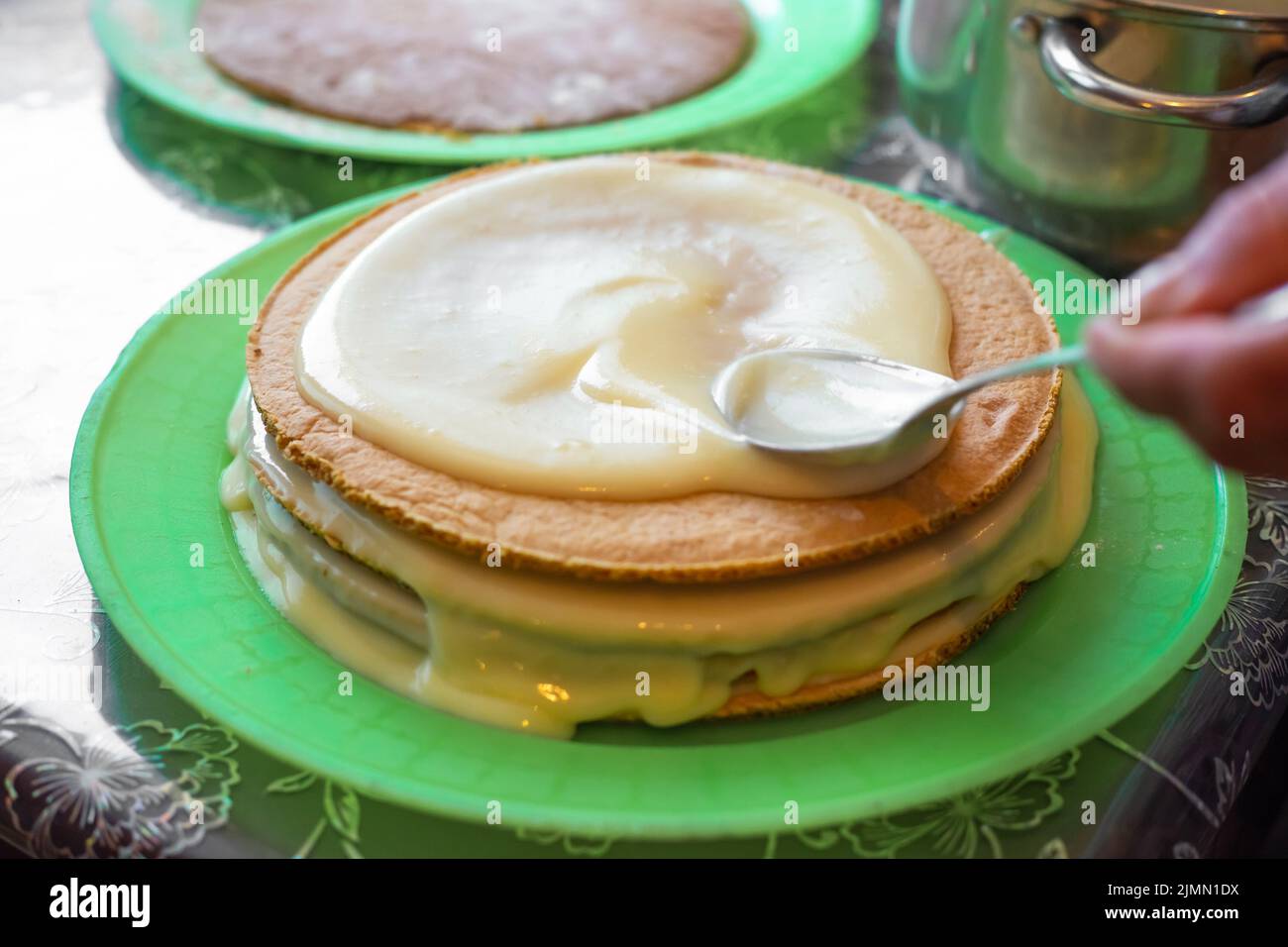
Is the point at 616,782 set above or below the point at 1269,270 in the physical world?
Result: below

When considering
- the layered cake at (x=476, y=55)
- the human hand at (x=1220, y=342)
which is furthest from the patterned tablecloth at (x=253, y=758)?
the layered cake at (x=476, y=55)

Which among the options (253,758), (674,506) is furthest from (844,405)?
(253,758)

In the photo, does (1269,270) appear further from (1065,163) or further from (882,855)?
(1065,163)

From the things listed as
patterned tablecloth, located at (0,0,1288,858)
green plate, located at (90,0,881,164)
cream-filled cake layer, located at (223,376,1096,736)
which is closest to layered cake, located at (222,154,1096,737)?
cream-filled cake layer, located at (223,376,1096,736)

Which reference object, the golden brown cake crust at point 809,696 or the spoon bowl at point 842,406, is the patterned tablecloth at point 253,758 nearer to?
the golden brown cake crust at point 809,696
